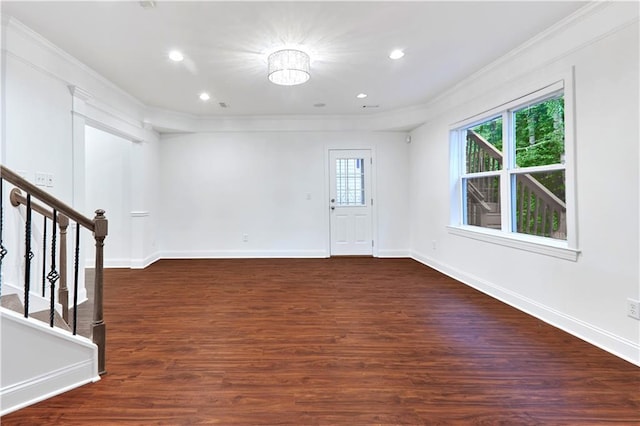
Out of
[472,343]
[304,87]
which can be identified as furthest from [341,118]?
[472,343]

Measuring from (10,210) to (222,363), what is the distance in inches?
87.9

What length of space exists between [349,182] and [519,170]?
3.04 meters

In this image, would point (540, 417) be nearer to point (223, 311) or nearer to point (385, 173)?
point (223, 311)

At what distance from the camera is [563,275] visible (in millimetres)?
2662

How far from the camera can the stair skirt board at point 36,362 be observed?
5.22ft

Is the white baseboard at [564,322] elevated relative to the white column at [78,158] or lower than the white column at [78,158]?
lower

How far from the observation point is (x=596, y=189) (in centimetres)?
238

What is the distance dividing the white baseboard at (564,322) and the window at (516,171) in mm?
589

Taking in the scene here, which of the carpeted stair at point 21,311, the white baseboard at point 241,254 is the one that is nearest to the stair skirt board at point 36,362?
the carpeted stair at point 21,311

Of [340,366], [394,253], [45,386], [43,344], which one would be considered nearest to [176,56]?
[43,344]

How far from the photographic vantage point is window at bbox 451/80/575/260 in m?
2.85

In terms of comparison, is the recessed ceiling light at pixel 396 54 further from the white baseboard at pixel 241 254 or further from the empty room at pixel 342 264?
the white baseboard at pixel 241 254

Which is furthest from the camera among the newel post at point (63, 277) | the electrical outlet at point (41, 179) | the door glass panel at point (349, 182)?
the door glass panel at point (349, 182)

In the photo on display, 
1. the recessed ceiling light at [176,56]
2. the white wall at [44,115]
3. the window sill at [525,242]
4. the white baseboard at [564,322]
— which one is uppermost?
the recessed ceiling light at [176,56]
